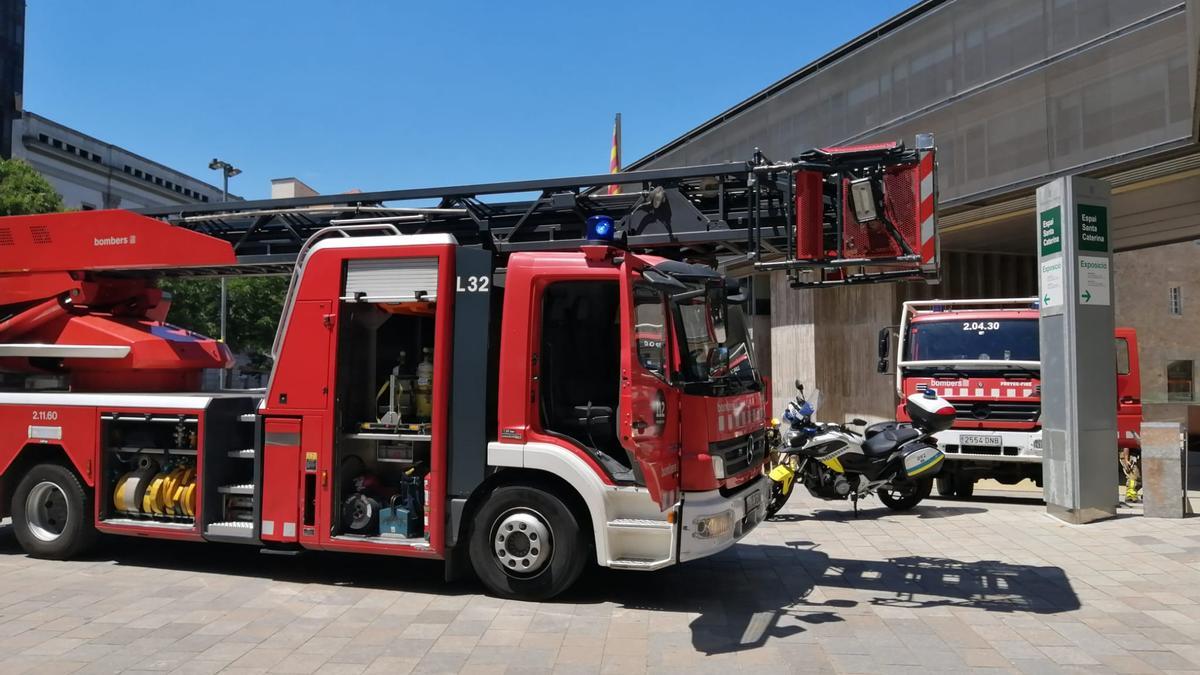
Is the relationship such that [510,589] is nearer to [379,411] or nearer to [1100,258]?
[379,411]

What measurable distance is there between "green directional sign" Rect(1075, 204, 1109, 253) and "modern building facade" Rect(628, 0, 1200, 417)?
2441 millimetres

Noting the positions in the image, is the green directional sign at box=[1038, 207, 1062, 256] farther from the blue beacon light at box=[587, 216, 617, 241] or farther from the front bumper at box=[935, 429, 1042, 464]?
the blue beacon light at box=[587, 216, 617, 241]

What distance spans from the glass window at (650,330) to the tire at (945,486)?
785 centimetres

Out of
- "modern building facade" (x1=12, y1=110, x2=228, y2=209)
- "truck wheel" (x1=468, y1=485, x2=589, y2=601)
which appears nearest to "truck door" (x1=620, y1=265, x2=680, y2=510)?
"truck wheel" (x1=468, y1=485, x2=589, y2=601)

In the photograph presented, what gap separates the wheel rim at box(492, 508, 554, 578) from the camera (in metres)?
6.27

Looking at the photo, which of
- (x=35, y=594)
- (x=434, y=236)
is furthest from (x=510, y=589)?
(x=35, y=594)

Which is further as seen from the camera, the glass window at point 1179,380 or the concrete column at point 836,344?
the glass window at point 1179,380

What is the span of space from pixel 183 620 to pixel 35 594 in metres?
1.60

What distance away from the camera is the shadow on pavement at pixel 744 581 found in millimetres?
6152

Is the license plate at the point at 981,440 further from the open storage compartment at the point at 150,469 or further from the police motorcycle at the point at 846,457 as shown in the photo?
the open storage compartment at the point at 150,469

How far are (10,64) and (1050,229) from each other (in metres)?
43.2

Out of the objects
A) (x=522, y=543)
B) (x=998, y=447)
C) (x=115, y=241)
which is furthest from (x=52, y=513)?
(x=998, y=447)

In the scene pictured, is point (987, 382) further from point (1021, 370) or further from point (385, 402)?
point (385, 402)

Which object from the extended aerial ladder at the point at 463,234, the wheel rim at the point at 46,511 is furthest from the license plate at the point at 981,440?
the wheel rim at the point at 46,511
